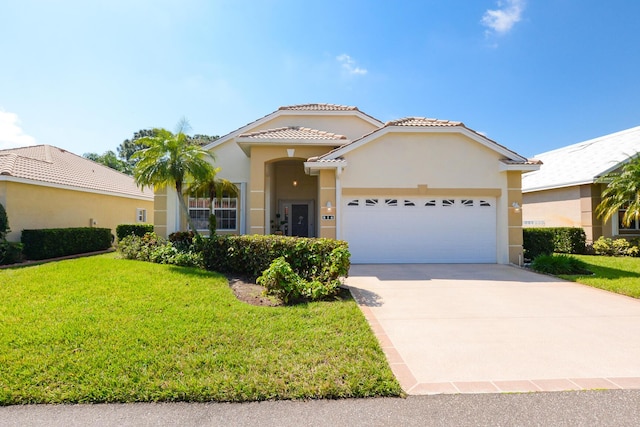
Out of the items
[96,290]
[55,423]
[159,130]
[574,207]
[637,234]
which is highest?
[159,130]

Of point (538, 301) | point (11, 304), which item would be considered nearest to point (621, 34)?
point (538, 301)

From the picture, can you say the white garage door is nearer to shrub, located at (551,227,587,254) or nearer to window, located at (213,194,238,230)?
shrub, located at (551,227,587,254)

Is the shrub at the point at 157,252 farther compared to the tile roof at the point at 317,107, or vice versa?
the tile roof at the point at 317,107

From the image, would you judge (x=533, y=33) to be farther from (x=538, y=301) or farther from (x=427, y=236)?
(x=538, y=301)

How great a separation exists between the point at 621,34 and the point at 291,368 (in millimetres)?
19141

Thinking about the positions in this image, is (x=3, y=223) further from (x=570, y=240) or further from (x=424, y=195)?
(x=570, y=240)

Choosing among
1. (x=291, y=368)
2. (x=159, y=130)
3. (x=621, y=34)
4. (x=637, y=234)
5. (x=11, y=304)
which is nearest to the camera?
(x=291, y=368)

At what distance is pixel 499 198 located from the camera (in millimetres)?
11461

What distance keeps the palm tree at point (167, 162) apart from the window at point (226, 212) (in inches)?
144

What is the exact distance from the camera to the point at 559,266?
1004 cm

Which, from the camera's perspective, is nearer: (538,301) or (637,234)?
(538,301)

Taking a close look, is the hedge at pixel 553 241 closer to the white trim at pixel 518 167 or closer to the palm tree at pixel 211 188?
the white trim at pixel 518 167

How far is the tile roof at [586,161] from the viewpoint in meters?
15.0

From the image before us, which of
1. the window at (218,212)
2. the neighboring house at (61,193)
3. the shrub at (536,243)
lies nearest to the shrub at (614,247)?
the shrub at (536,243)
